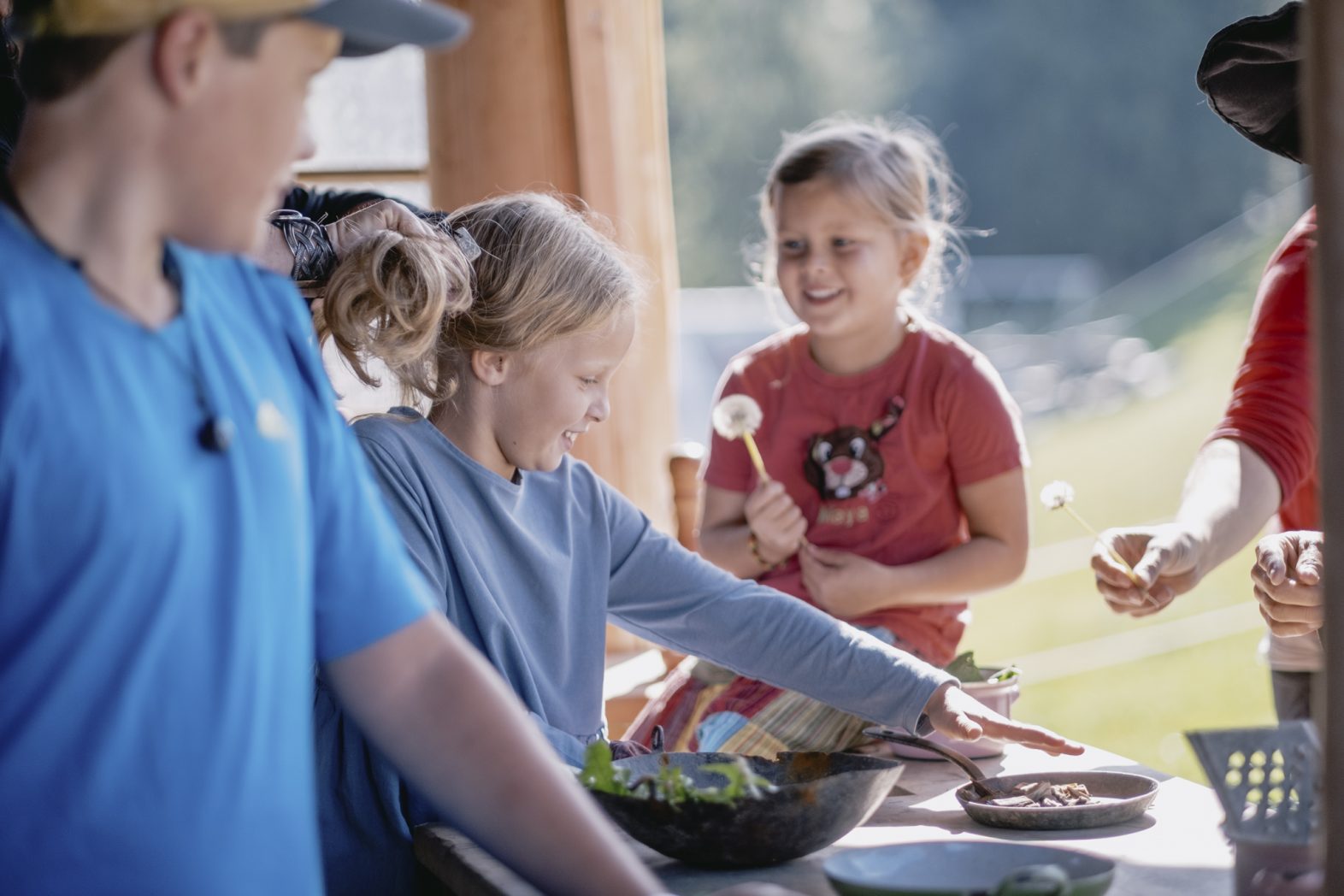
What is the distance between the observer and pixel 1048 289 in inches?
903

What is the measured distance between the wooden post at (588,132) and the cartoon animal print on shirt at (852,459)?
89 cm

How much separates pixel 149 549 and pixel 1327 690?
0.78 meters

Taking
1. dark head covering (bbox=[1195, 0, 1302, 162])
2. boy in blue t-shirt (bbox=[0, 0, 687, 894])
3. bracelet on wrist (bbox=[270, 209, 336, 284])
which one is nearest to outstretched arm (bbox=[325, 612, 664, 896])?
boy in blue t-shirt (bbox=[0, 0, 687, 894])

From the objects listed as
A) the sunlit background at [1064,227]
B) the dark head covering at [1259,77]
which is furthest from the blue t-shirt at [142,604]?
the sunlit background at [1064,227]

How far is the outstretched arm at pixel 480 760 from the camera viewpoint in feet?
3.55

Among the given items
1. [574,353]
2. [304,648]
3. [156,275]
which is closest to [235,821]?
[304,648]

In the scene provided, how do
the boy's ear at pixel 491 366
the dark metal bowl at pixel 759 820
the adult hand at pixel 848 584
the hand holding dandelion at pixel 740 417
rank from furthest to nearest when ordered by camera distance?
1. the hand holding dandelion at pixel 740 417
2. the adult hand at pixel 848 584
3. the boy's ear at pixel 491 366
4. the dark metal bowl at pixel 759 820

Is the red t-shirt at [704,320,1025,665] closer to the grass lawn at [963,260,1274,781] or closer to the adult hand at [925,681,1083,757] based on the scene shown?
the adult hand at [925,681,1083,757]

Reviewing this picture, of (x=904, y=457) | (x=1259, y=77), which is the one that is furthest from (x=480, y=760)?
(x=904, y=457)

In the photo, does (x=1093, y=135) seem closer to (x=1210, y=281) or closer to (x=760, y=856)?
(x=1210, y=281)

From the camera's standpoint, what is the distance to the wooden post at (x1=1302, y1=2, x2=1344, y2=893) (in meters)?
0.89

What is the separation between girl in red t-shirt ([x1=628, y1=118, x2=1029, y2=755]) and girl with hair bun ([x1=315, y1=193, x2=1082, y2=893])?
15.4 inches

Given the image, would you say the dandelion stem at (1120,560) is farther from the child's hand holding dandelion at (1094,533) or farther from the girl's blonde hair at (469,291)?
the girl's blonde hair at (469,291)

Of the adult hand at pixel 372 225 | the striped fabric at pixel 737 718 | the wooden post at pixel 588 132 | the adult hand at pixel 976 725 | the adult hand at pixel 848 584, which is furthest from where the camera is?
the wooden post at pixel 588 132
